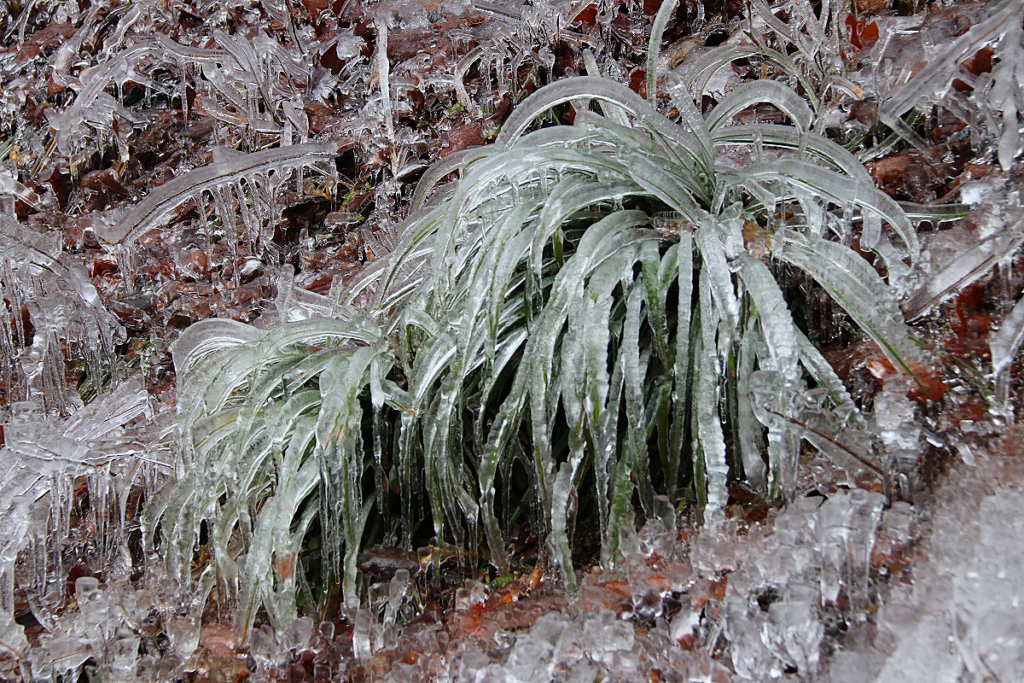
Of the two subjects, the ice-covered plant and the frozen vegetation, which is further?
the ice-covered plant

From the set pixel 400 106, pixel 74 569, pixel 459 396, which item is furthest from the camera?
pixel 400 106

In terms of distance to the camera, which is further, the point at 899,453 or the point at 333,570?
the point at 333,570

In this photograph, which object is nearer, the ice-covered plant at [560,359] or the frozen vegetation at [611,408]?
the frozen vegetation at [611,408]

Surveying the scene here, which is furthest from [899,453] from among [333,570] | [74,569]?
[74,569]

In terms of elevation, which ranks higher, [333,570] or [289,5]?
[289,5]

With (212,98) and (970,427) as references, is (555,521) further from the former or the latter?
(212,98)
